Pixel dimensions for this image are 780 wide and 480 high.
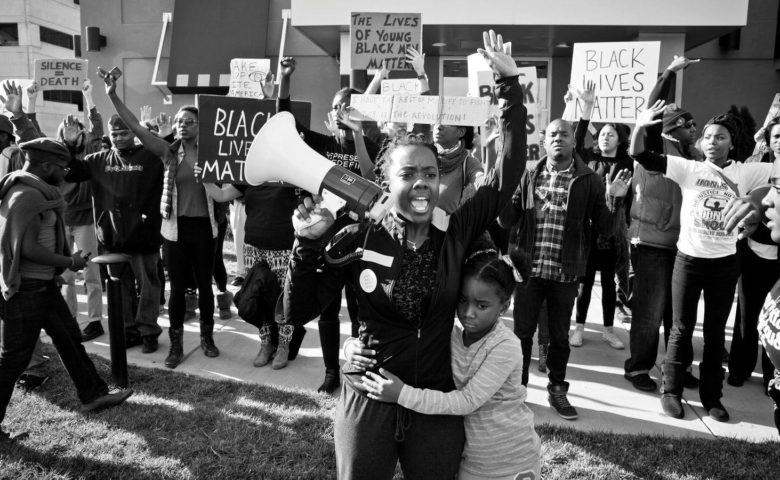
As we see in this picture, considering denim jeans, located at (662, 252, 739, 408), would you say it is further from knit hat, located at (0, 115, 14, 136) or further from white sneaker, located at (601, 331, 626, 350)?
knit hat, located at (0, 115, 14, 136)

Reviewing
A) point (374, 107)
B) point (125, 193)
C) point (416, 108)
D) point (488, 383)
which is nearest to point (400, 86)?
point (374, 107)

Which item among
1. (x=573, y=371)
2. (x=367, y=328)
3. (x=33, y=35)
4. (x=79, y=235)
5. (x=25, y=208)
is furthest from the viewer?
(x=33, y=35)

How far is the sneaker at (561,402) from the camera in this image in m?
3.86

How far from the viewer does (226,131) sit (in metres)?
3.66

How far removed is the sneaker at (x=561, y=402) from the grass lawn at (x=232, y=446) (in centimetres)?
26

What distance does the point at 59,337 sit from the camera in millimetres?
3619

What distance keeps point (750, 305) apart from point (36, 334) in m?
4.88

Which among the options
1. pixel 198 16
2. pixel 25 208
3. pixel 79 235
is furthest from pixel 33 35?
pixel 25 208

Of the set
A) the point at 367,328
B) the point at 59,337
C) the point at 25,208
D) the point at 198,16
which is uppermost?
the point at 198,16

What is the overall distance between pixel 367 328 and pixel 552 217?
2145mm

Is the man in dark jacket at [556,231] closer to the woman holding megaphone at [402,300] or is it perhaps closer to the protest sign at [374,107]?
the protest sign at [374,107]

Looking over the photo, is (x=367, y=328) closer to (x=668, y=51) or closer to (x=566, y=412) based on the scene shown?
(x=566, y=412)

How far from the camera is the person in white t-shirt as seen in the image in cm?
368

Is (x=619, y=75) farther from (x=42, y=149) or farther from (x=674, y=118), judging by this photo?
(x=42, y=149)
